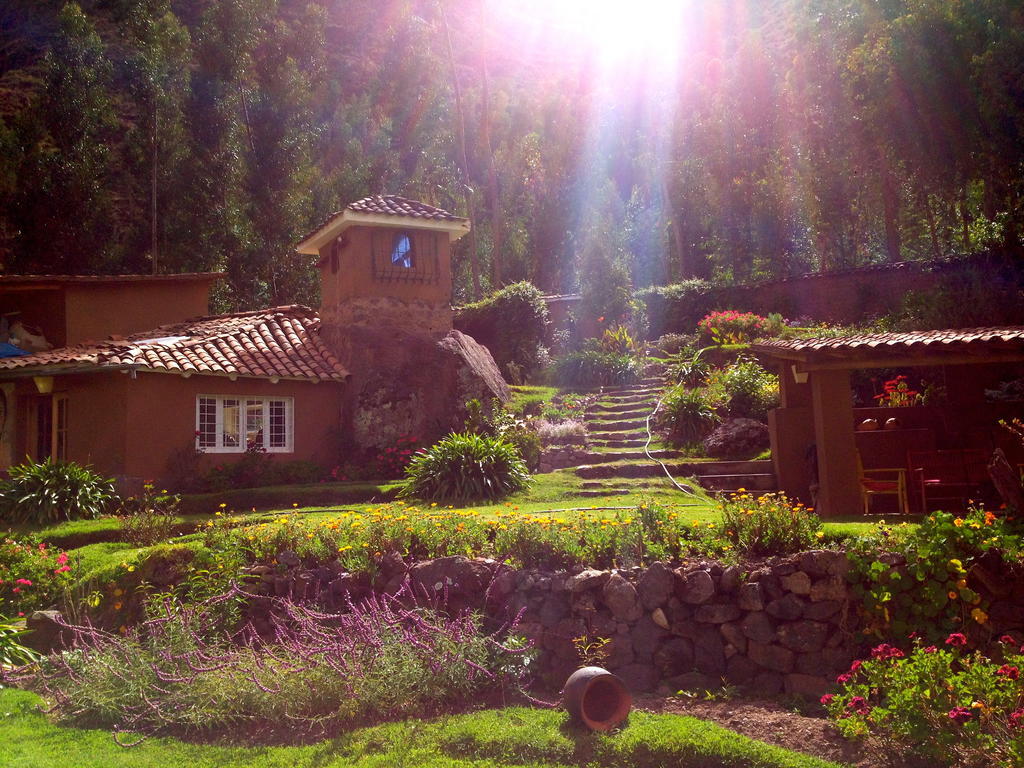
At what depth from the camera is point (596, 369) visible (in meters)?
21.3

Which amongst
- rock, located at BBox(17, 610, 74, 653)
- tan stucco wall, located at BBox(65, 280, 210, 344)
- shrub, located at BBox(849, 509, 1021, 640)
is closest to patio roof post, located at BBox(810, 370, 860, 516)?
shrub, located at BBox(849, 509, 1021, 640)

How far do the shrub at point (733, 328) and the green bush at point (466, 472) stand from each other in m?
9.38

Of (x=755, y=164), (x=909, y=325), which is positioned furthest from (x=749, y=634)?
(x=755, y=164)

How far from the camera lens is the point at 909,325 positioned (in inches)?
774

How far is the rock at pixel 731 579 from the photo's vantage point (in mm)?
7531

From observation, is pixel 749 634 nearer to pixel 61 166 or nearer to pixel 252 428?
pixel 252 428

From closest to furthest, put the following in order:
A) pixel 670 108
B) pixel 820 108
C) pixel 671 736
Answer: pixel 671 736, pixel 820 108, pixel 670 108

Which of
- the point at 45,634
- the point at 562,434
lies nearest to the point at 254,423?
the point at 562,434

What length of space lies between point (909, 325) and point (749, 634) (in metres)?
14.5

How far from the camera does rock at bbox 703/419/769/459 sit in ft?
50.3

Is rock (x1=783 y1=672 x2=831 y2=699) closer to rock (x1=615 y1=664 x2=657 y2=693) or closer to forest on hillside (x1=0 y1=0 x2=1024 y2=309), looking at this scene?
rock (x1=615 y1=664 x2=657 y2=693)

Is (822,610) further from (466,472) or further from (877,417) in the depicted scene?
(466,472)

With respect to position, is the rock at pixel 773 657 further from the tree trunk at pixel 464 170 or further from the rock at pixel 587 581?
the tree trunk at pixel 464 170

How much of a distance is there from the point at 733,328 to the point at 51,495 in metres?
16.0
